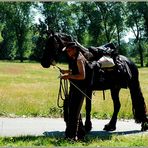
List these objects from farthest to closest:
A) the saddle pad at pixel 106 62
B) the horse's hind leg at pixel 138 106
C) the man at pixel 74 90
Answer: the horse's hind leg at pixel 138 106 → the saddle pad at pixel 106 62 → the man at pixel 74 90

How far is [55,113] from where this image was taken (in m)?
13.4

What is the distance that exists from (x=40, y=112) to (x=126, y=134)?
3834mm

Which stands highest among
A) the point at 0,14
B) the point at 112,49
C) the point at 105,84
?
the point at 0,14

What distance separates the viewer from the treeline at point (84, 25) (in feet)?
294

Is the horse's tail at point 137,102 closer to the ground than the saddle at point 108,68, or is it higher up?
closer to the ground

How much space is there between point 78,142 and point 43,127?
2376 millimetres

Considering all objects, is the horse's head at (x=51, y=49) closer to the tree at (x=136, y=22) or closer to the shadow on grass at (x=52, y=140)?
the shadow on grass at (x=52, y=140)

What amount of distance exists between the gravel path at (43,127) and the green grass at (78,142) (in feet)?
2.51

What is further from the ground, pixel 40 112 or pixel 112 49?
pixel 112 49

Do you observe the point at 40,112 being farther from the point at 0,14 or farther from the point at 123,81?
the point at 0,14

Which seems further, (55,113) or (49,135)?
(55,113)

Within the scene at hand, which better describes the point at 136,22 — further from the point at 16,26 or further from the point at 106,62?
the point at 106,62

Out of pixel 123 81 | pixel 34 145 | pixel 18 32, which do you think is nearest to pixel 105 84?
pixel 123 81

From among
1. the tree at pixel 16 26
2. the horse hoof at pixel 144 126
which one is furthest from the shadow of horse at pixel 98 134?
the tree at pixel 16 26
